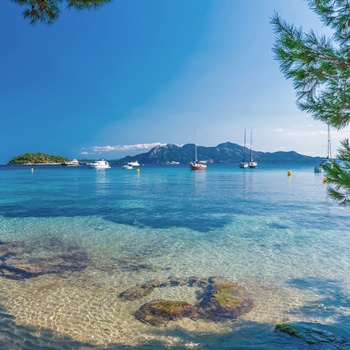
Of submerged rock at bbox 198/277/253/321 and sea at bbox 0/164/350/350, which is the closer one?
sea at bbox 0/164/350/350

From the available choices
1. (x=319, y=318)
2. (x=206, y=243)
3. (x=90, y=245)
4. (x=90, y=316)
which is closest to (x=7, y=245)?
(x=90, y=245)

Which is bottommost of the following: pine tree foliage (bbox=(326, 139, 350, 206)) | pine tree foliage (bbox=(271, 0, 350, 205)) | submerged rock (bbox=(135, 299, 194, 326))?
submerged rock (bbox=(135, 299, 194, 326))

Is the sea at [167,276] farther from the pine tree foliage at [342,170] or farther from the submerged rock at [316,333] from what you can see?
the pine tree foliage at [342,170]

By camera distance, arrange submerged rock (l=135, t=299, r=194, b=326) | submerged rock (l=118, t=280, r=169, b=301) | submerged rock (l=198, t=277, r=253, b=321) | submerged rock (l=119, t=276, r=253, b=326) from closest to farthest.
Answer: submerged rock (l=135, t=299, r=194, b=326) < submerged rock (l=119, t=276, r=253, b=326) < submerged rock (l=198, t=277, r=253, b=321) < submerged rock (l=118, t=280, r=169, b=301)

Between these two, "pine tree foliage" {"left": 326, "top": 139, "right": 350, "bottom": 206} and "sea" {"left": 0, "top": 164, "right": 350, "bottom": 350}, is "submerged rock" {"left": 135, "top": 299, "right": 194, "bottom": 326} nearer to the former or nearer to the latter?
"sea" {"left": 0, "top": 164, "right": 350, "bottom": 350}

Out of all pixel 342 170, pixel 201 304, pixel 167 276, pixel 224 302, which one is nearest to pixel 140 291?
pixel 167 276

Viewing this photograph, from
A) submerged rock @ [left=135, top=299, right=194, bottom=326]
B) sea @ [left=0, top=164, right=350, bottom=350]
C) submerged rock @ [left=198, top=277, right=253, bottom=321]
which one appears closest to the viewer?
sea @ [left=0, top=164, right=350, bottom=350]

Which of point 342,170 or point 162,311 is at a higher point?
point 342,170

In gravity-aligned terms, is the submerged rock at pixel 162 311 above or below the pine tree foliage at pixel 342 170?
below

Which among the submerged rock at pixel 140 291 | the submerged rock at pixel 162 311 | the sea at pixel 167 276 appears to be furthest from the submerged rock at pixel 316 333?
the submerged rock at pixel 140 291

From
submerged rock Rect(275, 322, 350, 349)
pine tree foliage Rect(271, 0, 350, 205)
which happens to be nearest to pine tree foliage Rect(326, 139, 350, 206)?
pine tree foliage Rect(271, 0, 350, 205)

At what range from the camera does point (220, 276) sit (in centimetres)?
919

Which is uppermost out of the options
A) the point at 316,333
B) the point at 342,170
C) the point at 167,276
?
the point at 342,170

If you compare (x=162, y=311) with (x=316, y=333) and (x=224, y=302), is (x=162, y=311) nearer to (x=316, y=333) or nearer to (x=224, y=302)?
(x=224, y=302)
